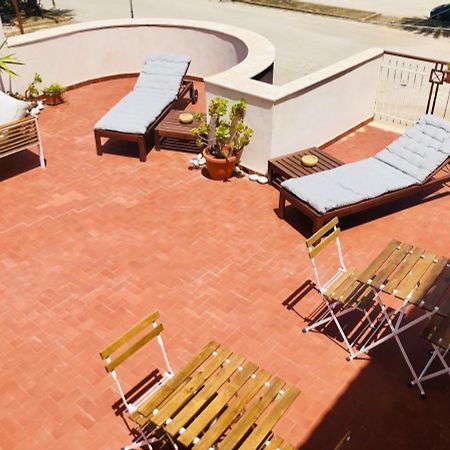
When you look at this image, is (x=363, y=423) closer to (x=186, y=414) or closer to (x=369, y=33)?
(x=186, y=414)

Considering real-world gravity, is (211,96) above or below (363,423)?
above

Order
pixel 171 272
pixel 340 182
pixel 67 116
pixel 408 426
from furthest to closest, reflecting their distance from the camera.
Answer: pixel 67 116 → pixel 340 182 → pixel 171 272 → pixel 408 426

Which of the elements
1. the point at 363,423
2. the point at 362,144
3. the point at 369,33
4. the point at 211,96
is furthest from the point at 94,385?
the point at 369,33

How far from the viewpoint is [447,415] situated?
16.9 ft

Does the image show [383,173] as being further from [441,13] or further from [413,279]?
[441,13]

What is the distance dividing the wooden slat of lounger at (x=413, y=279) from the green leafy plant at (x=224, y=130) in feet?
13.8

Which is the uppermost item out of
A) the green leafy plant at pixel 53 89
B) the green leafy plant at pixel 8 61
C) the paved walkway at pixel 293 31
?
the green leafy plant at pixel 8 61

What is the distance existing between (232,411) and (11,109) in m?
7.93

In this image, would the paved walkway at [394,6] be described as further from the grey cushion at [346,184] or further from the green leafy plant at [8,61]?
the grey cushion at [346,184]

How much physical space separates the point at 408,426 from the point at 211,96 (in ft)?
21.6

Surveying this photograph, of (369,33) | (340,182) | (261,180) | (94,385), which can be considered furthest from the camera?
(369,33)

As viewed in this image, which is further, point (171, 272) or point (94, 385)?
point (171, 272)

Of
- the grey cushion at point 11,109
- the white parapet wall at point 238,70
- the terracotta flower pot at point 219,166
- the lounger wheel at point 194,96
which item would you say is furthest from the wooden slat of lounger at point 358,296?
the lounger wheel at point 194,96

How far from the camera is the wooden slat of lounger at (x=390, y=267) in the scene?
5.43 meters
